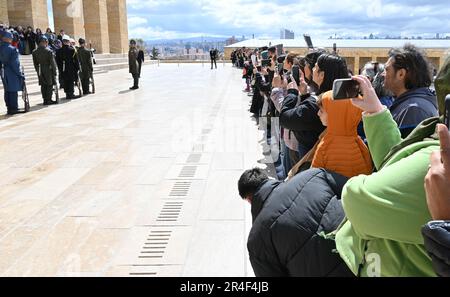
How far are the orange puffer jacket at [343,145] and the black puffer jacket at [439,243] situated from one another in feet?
6.40

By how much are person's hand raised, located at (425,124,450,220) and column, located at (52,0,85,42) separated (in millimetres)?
33011

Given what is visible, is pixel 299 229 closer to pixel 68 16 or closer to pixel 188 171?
pixel 188 171

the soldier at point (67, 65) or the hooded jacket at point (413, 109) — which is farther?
the soldier at point (67, 65)

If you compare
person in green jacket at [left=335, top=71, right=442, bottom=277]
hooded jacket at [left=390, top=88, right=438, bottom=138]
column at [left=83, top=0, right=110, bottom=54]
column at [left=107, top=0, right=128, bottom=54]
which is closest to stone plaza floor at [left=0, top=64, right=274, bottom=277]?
hooded jacket at [left=390, top=88, right=438, bottom=138]

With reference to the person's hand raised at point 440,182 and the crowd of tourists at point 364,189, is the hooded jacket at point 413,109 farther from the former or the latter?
the person's hand raised at point 440,182

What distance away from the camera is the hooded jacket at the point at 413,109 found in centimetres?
282

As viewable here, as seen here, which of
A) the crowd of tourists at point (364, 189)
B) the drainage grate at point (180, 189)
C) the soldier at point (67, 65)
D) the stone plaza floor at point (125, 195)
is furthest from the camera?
the soldier at point (67, 65)

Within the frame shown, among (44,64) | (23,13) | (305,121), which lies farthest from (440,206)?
(23,13)

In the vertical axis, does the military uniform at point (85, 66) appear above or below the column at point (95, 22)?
below

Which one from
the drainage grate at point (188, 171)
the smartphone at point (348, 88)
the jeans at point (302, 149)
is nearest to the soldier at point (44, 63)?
the drainage grate at point (188, 171)

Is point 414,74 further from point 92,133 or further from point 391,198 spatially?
point 92,133

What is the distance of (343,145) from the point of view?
10.4 ft

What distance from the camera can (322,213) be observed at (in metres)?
2.11
